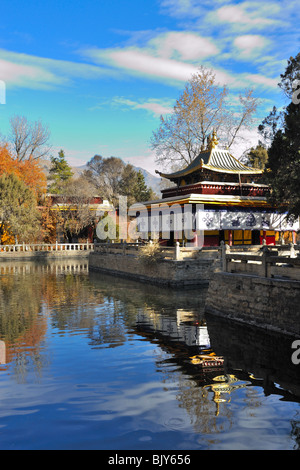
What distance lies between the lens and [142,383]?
896 centimetres

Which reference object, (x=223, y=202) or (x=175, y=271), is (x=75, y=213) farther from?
(x=175, y=271)

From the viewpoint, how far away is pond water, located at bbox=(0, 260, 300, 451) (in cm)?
663

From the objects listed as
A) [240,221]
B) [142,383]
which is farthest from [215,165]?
[142,383]

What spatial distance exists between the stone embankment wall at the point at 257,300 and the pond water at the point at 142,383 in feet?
1.42

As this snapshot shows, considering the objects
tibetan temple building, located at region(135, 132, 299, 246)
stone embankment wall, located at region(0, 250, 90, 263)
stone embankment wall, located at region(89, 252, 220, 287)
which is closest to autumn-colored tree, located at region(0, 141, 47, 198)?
stone embankment wall, located at region(0, 250, 90, 263)

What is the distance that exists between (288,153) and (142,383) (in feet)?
49.6

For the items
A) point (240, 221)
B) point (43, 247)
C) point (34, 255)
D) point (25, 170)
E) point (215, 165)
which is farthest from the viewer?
point (25, 170)

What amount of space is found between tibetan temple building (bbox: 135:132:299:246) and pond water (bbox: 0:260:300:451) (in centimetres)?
1302

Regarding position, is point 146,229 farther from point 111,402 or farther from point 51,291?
point 111,402

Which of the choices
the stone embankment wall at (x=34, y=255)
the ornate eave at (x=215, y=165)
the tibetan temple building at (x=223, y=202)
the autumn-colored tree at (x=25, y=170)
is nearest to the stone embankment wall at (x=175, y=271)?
the tibetan temple building at (x=223, y=202)

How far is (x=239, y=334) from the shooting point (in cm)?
1293

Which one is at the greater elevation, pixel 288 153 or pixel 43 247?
pixel 288 153

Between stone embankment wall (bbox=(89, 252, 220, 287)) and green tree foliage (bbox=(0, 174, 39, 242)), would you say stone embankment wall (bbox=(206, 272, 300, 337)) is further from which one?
green tree foliage (bbox=(0, 174, 39, 242))
